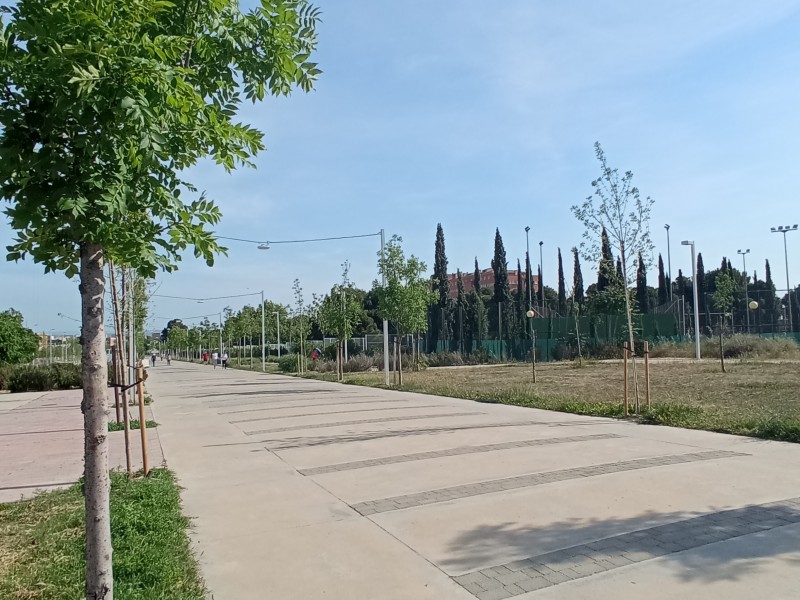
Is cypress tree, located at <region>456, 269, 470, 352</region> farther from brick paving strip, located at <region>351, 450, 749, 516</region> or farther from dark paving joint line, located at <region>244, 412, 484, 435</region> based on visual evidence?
brick paving strip, located at <region>351, 450, 749, 516</region>

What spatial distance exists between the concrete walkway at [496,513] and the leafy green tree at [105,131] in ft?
7.48

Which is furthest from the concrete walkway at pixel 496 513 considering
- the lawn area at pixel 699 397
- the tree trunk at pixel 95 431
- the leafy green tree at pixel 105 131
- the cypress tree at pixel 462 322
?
the cypress tree at pixel 462 322

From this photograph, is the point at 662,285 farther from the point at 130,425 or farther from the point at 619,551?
the point at 619,551

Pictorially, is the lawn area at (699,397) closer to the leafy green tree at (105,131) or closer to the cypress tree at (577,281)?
the leafy green tree at (105,131)

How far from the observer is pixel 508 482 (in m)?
7.10

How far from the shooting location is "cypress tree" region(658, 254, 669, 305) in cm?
7581

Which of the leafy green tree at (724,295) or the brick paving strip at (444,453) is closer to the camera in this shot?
the brick paving strip at (444,453)

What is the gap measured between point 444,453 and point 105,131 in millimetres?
7119

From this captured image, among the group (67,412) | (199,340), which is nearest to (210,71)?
(67,412)

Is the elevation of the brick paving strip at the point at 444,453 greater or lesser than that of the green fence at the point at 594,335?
lesser

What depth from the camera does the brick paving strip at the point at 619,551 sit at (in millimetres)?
4316

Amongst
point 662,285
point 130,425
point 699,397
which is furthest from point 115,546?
point 662,285

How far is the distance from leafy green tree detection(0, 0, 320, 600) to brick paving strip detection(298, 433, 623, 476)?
531 centimetres

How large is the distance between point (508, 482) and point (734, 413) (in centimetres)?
672
